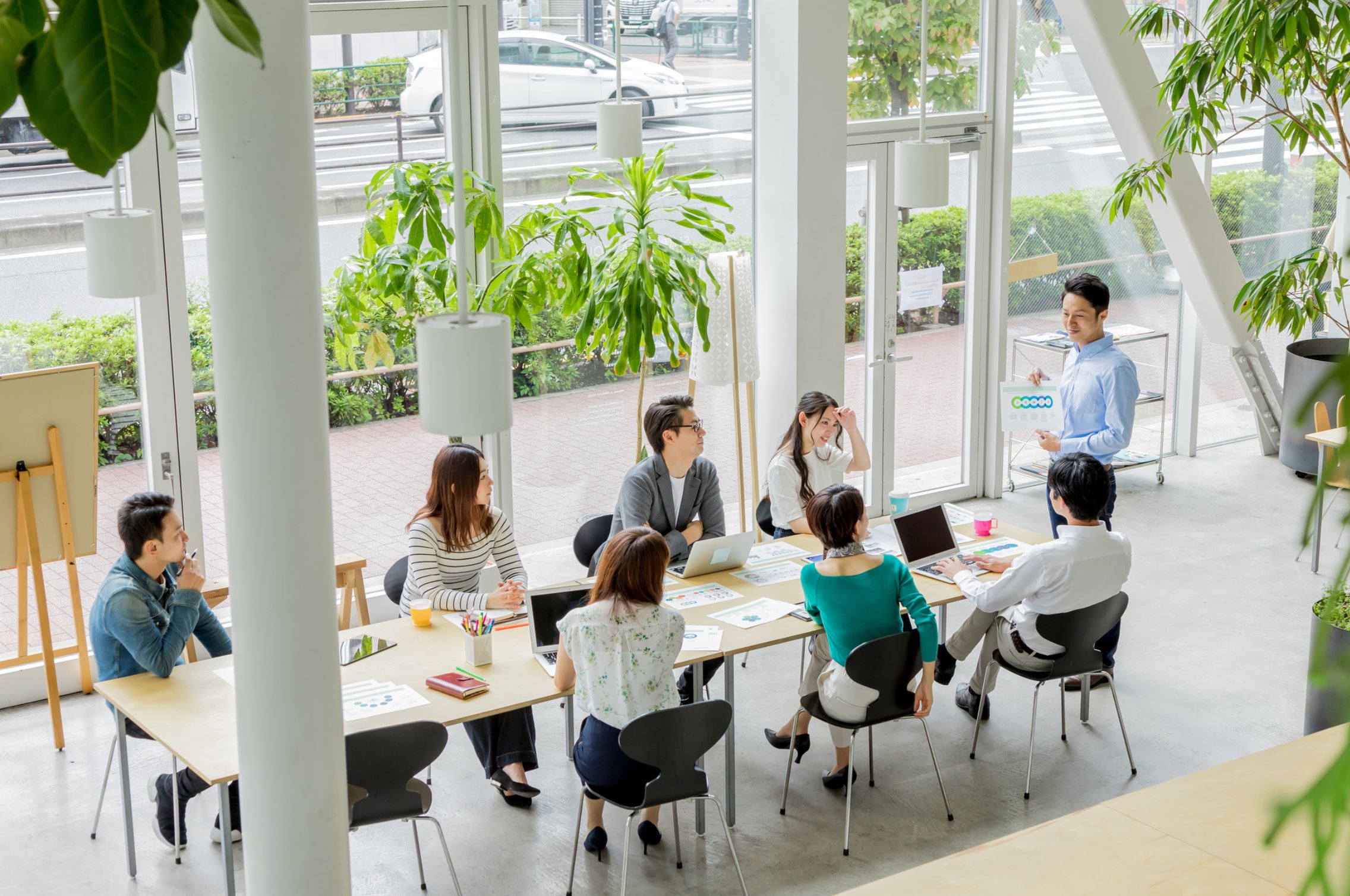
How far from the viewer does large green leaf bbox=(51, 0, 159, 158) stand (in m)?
0.82

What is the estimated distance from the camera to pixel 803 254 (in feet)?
26.2

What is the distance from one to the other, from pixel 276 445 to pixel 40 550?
328 cm

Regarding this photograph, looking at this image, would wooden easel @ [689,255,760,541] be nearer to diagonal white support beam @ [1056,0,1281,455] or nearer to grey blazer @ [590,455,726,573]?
grey blazer @ [590,455,726,573]

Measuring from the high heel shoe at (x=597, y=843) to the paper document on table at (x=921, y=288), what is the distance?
15.5 ft

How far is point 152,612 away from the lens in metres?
5.05

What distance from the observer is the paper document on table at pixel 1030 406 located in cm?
749

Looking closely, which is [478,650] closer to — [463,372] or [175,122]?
[463,372]

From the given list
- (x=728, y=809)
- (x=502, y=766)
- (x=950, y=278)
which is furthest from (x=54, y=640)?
(x=950, y=278)

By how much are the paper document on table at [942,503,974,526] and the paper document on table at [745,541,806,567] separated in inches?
30.3

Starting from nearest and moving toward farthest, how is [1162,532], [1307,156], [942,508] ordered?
[942,508] → [1162,532] → [1307,156]

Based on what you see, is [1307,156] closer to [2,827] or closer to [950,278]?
[950,278]

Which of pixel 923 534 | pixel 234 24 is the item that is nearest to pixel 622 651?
pixel 923 534

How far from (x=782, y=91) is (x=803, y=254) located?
0.95 metres

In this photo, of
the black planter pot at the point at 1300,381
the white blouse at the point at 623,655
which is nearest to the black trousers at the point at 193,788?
the white blouse at the point at 623,655
